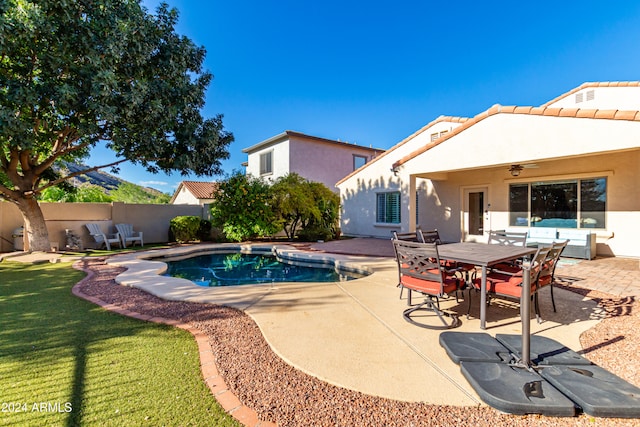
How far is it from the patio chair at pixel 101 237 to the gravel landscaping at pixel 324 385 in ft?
32.5

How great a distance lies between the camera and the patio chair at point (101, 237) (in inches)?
484

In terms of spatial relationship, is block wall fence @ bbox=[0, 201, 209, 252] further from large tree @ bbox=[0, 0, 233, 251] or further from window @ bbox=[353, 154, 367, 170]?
window @ bbox=[353, 154, 367, 170]

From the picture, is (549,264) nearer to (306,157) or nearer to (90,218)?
(90,218)

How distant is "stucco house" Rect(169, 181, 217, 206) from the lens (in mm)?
29708

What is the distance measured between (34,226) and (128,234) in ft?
10.8

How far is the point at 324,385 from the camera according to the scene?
8.99ft

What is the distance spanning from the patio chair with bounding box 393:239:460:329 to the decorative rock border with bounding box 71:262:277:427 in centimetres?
269

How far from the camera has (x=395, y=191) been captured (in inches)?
572

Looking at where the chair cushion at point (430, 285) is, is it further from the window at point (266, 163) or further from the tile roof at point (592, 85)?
the window at point (266, 163)

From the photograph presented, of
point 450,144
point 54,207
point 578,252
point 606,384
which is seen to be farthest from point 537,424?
point 54,207

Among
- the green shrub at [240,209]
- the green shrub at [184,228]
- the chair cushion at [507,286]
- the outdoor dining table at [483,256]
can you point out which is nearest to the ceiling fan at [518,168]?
the outdoor dining table at [483,256]

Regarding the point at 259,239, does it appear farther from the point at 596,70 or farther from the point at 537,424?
the point at 596,70

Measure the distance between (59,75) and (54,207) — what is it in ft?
21.1

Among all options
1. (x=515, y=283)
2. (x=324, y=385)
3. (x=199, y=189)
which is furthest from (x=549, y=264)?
(x=199, y=189)
